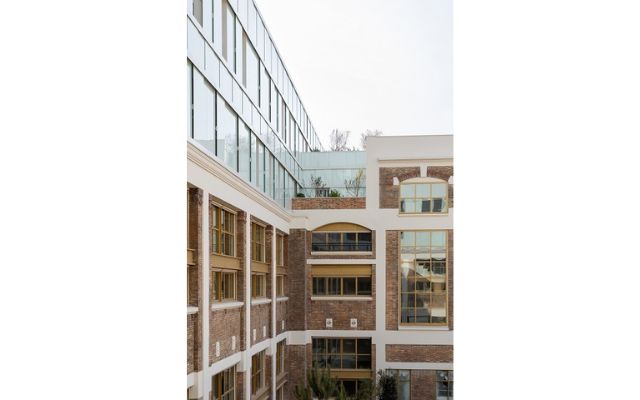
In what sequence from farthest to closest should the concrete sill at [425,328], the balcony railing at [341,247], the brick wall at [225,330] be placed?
the balcony railing at [341,247] < the concrete sill at [425,328] < the brick wall at [225,330]

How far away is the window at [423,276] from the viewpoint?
1572 cm

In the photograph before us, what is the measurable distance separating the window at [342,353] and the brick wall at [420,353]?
1.85ft

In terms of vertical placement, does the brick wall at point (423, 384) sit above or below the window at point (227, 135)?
below

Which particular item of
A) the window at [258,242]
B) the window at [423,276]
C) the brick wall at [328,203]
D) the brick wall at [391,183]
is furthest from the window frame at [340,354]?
the window at [258,242]

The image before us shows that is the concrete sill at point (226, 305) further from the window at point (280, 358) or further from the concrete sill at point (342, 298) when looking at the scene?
the concrete sill at point (342, 298)

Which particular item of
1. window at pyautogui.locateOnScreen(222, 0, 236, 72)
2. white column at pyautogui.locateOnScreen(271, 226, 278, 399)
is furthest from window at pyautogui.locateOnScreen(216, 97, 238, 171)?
white column at pyautogui.locateOnScreen(271, 226, 278, 399)

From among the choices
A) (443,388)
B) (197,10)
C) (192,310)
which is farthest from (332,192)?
(192,310)

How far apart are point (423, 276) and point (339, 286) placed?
6.64 feet

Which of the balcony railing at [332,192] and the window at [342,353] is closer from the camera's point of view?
the window at [342,353]

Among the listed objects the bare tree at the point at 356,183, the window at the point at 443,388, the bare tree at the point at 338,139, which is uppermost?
the bare tree at the point at 338,139

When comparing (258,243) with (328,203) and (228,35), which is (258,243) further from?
(328,203)

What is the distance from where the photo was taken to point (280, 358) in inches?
556
